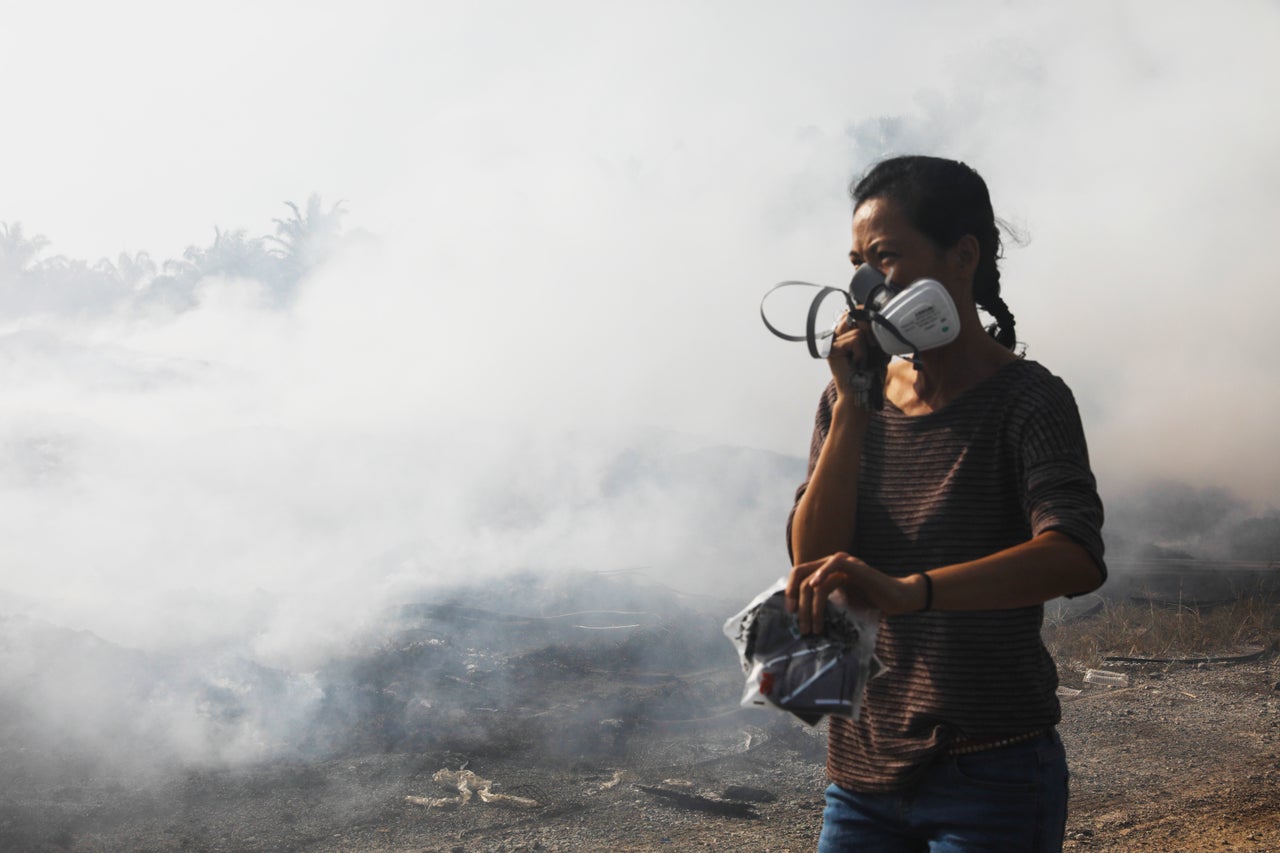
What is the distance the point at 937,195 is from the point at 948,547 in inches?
22.9

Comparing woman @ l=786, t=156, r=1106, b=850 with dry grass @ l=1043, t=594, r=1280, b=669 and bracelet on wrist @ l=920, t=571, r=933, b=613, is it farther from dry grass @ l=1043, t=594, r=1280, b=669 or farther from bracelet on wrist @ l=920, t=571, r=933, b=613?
dry grass @ l=1043, t=594, r=1280, b=669

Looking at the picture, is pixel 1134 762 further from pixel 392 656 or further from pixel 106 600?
pixel 106 600

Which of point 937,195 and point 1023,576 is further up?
point 937,195

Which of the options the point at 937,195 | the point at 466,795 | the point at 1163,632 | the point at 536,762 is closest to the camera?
the point at 937,195

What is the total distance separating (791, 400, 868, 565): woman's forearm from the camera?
1690mm

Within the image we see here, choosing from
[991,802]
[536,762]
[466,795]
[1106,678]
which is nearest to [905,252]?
[991,802]

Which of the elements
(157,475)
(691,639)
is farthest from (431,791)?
(157,475)

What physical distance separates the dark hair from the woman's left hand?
0.62 meters

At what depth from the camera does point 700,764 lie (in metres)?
5.59

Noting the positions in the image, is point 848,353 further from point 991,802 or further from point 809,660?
point 991,802

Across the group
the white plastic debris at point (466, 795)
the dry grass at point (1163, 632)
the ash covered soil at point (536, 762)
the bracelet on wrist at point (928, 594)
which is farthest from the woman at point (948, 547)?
the dry grass at point (1163, 632)

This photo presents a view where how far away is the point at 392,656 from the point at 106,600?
9.68 ft

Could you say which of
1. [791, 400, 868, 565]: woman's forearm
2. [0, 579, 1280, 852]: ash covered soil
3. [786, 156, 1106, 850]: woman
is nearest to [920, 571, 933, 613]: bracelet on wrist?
[786, 156, 1106, 850]: woman

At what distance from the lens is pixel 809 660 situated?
149cm
